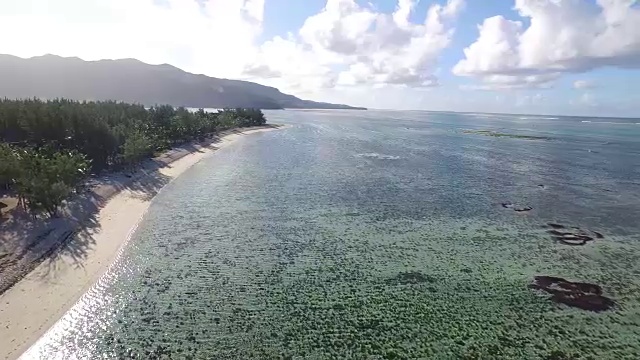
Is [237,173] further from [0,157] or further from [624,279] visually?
[624,279]

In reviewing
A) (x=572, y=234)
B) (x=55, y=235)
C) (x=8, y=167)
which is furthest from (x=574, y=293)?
(x=8, y=167)

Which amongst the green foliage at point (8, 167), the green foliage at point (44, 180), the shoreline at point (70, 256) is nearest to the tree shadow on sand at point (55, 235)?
the shoreline at point (70, 256)

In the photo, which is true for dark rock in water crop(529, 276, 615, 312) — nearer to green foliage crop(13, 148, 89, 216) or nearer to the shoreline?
the shoreline

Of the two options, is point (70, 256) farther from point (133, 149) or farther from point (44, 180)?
point (133, 149)

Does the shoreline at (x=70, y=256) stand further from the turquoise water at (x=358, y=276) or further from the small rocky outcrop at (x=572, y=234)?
the small rocky outcrop at (x=572, y=234)

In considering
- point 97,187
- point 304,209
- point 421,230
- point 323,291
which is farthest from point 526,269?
point 97,187
